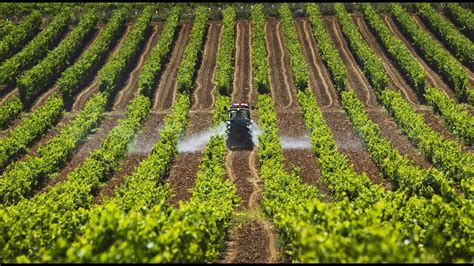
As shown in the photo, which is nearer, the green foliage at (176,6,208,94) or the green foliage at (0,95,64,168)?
the green foliage at (0,95,64,168)

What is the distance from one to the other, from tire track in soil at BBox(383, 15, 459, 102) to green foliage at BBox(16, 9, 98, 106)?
1197 inches

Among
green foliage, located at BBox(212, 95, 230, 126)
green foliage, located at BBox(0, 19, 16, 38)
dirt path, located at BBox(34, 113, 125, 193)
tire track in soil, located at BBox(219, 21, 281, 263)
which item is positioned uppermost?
green foliage, located at BBox(0, 19, 16, 38)

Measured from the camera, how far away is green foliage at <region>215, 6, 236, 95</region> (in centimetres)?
4124

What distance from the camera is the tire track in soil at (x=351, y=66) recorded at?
134 feet

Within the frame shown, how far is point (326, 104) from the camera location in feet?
130

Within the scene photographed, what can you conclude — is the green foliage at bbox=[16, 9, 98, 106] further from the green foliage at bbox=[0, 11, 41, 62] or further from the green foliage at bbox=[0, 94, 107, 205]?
the green foliage at bbox=[0, 94, 107, 205]

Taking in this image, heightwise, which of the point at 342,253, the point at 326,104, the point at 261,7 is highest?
the point at 261,7

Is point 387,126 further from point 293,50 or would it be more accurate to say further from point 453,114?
point 293,50

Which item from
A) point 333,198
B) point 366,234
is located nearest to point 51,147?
point 333,198

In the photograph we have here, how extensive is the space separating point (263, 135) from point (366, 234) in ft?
61.2

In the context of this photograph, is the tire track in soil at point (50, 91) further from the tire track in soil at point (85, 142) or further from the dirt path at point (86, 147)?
the dirt path at point (86, 147)

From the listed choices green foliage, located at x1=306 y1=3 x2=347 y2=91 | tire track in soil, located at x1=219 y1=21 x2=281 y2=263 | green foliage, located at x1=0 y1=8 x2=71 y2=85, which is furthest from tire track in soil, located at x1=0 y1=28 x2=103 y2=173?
green foliage, located at x1=306 y1=3 x2=347 y2=91

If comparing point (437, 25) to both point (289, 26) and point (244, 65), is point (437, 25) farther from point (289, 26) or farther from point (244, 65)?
point (244, 65)

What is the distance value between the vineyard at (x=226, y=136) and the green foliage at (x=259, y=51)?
26 centimetres
